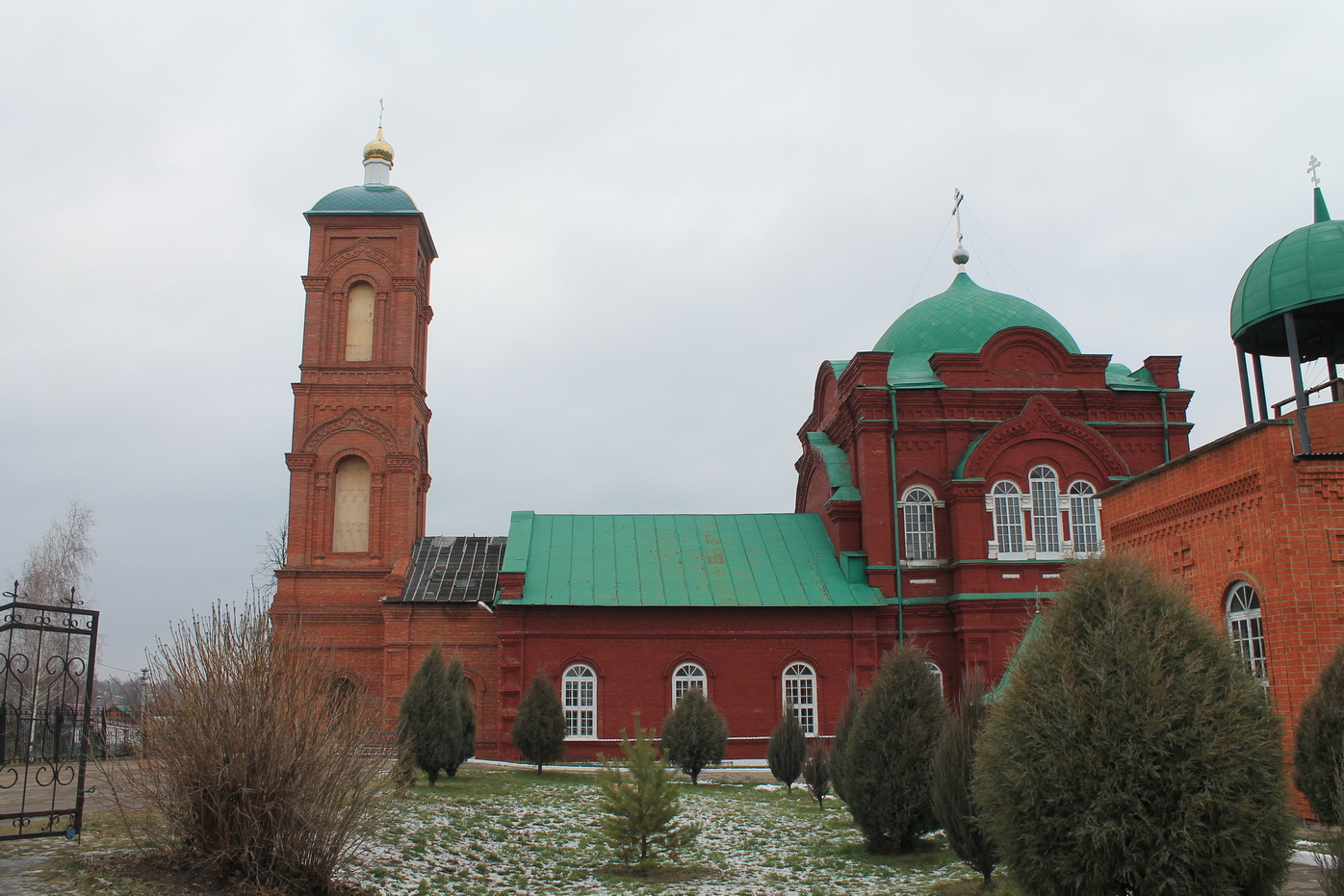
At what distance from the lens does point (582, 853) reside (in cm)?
1222

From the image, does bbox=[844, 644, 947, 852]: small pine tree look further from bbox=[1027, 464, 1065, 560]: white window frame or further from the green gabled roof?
bbox=[1027, 464, 1065, 560]: white window frame

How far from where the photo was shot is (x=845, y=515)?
25266 millimetres

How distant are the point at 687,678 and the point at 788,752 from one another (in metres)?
5.44

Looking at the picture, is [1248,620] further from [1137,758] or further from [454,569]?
[454,569]

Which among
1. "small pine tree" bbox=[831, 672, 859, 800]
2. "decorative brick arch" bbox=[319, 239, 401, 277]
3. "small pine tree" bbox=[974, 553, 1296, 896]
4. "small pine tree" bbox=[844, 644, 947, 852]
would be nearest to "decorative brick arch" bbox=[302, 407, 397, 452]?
"decorative brick arch" bbox=[319, 239, 401, 277]

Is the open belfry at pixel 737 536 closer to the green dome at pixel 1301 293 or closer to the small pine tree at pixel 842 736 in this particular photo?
the small pine tree at pixel 842 736

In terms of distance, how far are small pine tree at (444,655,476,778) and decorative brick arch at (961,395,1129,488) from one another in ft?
42.6

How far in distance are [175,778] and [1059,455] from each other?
69.7 feet

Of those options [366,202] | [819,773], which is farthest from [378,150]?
[819,773]

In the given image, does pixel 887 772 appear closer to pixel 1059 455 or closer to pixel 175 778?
pixel 175 778

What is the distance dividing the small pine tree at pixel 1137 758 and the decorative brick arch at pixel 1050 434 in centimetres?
1795

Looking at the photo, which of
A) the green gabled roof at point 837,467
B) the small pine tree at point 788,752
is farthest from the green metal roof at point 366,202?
the small pine tree at point 788,752

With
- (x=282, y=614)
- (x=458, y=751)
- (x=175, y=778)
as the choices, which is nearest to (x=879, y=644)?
(x=458, y=751)

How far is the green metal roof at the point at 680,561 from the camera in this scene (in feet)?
77.5
